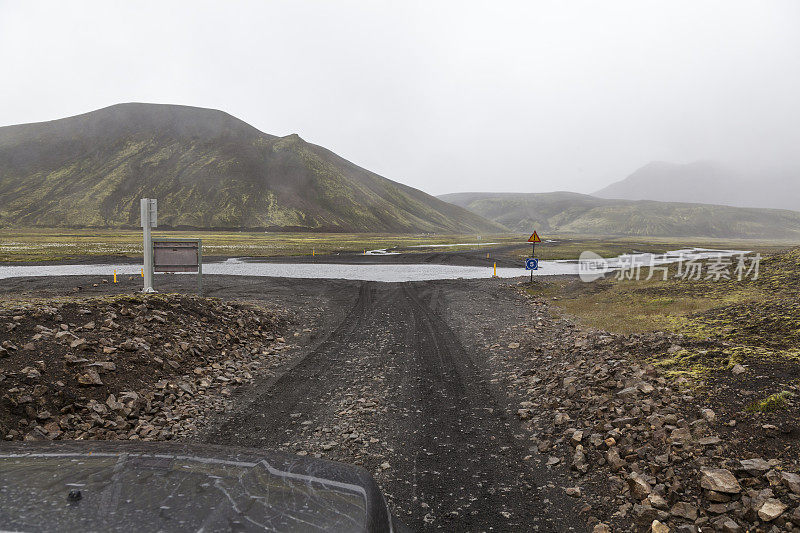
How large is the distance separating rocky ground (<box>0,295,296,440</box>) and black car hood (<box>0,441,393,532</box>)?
4.72 m

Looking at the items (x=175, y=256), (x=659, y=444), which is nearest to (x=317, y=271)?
(x=175, y=256)

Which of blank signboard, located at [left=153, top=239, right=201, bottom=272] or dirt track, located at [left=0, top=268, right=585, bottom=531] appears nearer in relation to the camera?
dirt track, located at [left=0, top=268, right=585, bottom=531]

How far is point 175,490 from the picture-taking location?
8.35 feet

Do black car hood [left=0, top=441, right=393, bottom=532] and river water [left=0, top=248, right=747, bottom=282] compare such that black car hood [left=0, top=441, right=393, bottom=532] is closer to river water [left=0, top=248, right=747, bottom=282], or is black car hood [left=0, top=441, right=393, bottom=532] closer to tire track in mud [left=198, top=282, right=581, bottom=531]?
tire track in mud [left=198, top=282, right=581, bottom=531]

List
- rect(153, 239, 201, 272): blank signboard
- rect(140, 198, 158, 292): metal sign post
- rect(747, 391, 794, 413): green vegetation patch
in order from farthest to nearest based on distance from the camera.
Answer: rect(153, 239, 201, 272): blank signboard
rect(140, 198, 158, 292): metal sign post
rect(747, 391, 794, 413): green vegetation patch

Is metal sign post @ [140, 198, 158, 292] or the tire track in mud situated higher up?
metal sign post @ [140, 198, 158, 292]

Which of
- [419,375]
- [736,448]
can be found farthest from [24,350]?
[736,448]

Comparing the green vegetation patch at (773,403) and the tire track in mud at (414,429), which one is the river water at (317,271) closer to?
the tire track in mud at (414,429)

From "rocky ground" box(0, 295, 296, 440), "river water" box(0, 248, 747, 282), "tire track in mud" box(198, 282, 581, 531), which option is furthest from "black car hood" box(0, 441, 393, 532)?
"river water" box(0, 248, 747, 282)

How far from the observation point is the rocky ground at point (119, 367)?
698 cm

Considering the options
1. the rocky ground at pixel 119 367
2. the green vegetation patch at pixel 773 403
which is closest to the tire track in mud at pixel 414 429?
the rocky ground at pixel 119 367

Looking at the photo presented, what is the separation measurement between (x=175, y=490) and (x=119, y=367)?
755cm

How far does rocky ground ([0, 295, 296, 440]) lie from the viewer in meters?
6.98

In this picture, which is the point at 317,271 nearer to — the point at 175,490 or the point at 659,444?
the point at 659,444
